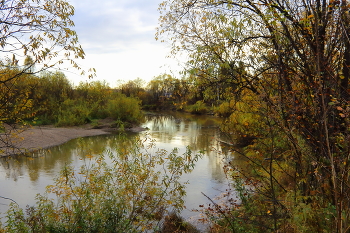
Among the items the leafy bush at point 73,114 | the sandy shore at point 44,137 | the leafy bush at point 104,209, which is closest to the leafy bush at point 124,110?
the leafy bush at point 73,114

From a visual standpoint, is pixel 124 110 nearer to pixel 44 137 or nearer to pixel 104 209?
pixel 44 137

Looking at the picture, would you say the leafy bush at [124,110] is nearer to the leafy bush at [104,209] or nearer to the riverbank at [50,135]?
the riverbank at [50,135]

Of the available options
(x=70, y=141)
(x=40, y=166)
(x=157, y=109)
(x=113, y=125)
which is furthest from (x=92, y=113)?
(x=157, y=109)

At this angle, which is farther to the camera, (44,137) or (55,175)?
(44,137)

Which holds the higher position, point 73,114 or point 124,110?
point 124,110

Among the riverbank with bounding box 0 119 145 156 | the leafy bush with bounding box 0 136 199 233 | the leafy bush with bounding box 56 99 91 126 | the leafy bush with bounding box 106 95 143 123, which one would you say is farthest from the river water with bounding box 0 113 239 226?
the leafy bush with bounding box 106 95 143 123

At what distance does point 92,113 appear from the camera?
992 inches

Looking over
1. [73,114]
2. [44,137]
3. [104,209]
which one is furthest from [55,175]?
[73,114]

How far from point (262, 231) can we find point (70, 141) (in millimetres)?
14096

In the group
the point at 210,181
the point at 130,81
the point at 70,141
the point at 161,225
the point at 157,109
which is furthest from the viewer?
the point at 130,81

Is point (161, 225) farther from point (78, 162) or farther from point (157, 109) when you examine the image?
point (157, 109)

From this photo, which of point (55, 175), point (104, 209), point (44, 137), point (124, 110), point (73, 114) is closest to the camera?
point (104, 209)

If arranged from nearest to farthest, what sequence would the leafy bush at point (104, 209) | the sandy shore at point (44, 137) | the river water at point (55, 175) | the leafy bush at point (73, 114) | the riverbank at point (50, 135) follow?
the leafy bush at point (104, 209), the river water at point (55, 175), the riverbank at point (50, 135), the sandy shore at point (44, 137), the leafy bush at point (73, 114)

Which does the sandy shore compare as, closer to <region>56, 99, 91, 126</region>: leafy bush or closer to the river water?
the river water
